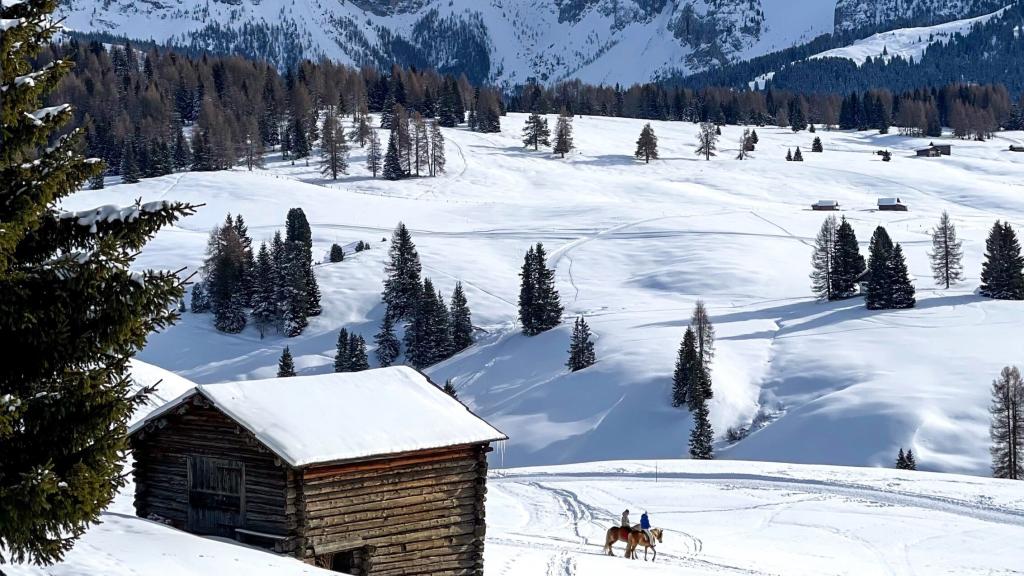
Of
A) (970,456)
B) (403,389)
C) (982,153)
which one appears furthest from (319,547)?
(982,153)

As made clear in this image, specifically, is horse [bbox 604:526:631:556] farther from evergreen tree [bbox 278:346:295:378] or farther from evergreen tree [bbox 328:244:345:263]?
evergreen tree [bbox 328:244:345:263]

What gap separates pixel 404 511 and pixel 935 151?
159 meters

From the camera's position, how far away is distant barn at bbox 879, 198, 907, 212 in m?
→ 124

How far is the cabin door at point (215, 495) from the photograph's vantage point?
76.0ft

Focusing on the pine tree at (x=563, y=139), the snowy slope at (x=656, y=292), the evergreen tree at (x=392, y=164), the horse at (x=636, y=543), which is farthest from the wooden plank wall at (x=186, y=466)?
the pine tree at (x=563, y=139)

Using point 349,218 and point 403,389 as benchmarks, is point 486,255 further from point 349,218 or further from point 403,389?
point 403,389

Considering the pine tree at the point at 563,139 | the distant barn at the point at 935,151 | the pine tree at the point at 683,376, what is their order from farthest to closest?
the distant barn at the point at 935,151 → the pine tree at the point at 563,139 → the pine tree at the point at 683,376

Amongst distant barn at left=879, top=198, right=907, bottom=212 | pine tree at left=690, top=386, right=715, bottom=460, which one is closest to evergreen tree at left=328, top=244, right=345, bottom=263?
pine tree at left=690, top=386, right=715, bottom=460

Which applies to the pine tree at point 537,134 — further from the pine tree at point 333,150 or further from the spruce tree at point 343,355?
the spruce tree at point 343,355

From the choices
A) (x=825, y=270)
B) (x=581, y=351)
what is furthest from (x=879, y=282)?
(x=581, y=351)

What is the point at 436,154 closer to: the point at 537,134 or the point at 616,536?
the point at 537,134

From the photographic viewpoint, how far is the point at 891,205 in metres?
125

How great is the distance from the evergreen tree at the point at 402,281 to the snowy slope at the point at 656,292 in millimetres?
2081

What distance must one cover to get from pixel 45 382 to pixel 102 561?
486 cm
